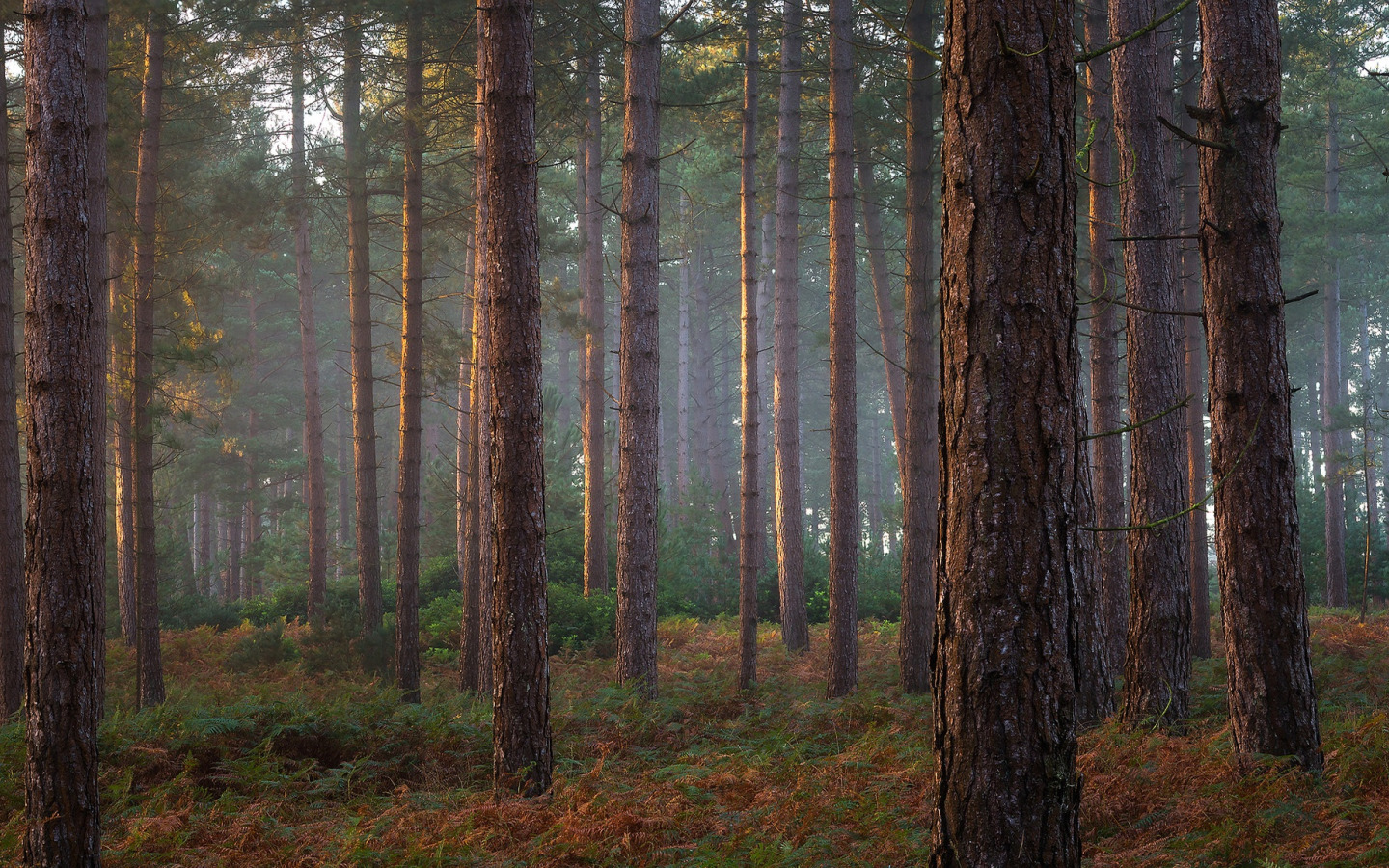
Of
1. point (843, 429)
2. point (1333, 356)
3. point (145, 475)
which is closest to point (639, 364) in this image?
point (843, 429)

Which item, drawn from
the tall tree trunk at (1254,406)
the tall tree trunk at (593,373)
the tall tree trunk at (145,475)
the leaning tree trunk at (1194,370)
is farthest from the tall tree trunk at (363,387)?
the leaning tree trunk at (1194,370)

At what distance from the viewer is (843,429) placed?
11727 mm

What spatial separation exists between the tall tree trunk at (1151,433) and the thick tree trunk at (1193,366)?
426 cm

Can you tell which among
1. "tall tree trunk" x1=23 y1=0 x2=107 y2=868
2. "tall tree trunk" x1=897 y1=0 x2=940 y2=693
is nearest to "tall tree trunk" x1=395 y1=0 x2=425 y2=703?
"tall tree trunk" x1=23 y1=0 x2=107 y2=868

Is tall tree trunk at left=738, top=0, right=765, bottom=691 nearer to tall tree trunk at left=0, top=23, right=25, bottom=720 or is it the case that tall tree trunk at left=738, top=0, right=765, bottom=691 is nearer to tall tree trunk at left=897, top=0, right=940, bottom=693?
tall tree trunk at left=897, top=0, right=940, bottom=693

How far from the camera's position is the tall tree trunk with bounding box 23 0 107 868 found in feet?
17.8

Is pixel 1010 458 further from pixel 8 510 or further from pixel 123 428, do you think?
pixel 123 428

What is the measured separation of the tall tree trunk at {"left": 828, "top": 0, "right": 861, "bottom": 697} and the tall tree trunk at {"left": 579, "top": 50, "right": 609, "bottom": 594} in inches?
178

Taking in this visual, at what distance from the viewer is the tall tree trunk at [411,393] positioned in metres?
12.2

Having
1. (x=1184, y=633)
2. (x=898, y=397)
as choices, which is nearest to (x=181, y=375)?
(x=898, y=397)

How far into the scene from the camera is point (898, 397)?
70.1 ft

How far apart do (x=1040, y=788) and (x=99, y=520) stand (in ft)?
34.6

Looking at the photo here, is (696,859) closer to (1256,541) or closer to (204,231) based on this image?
(1256,541)

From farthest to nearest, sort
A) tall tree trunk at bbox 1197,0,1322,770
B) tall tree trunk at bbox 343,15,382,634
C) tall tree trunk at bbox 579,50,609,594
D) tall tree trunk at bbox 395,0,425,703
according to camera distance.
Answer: tall tree trunk at bbox 579,50,609,594 < tall tree trunk at bbox 343,15,382,634 < tall tree trunk at bbox 395,0,425,703 < tall tree trunk at bbox 1197,0,1322,770
